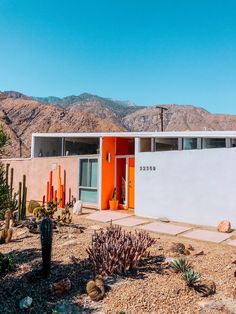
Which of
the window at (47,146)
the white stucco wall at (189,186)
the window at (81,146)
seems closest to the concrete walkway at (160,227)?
the white stucco wall at (189,186)

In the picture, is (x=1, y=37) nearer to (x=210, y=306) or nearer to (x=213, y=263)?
(x=213, y=263)

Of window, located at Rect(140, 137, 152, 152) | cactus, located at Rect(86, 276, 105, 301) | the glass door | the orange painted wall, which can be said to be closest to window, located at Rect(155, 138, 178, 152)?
window, located at Rect(140, 137, 152, 152)

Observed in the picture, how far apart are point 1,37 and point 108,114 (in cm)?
6869

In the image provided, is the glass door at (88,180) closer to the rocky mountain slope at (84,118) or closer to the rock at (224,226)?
the rock at (224,226)

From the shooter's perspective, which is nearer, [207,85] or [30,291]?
[30,291]

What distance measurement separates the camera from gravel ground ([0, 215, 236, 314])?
5227mm

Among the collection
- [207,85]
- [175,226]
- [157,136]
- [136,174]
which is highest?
[207,85]

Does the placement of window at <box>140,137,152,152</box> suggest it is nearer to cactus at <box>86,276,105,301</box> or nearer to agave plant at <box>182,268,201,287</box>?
agave plant at <box>182,268,201,287</box>

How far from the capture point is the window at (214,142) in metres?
13.5

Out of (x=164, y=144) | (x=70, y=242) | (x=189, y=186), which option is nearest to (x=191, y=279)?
Result: (x=70, y=242)

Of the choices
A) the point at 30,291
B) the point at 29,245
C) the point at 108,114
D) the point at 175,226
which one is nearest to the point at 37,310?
the point at 30,291

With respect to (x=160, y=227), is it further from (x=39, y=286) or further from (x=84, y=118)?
(x=84, y=118)

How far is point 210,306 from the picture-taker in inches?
207

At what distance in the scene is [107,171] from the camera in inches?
654
